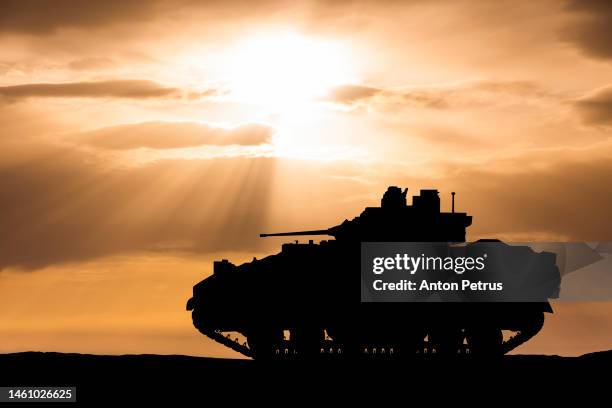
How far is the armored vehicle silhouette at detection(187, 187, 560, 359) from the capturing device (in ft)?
131

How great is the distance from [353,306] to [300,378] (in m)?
7.77

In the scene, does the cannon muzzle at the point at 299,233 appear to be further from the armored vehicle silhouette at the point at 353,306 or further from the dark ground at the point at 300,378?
the dark ground at the point at 300,378

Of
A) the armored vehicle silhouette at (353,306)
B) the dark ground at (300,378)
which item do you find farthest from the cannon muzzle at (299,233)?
the dark ground at (300,378)

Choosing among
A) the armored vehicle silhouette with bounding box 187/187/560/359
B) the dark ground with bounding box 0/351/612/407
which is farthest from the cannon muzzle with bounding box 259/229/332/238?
the dark ground with bounding box 0/351/612/407

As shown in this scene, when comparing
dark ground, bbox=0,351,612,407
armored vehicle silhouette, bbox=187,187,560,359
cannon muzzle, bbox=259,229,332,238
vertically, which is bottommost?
dark ground, bbox=0,351,612,407

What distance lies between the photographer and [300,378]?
3325cm

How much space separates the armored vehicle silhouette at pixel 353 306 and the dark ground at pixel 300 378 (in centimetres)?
100

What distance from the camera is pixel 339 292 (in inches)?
1629

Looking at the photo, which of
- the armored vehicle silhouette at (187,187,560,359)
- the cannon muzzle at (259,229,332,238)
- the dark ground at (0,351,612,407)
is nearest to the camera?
the dark ground at (0,351,612,407)

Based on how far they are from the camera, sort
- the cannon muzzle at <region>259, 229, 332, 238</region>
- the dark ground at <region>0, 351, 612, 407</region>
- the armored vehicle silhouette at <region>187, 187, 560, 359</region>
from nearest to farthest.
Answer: the dark ground at <region>0, 351, 612, 407</region> → the armored vehicle silhouette at <region>187, 187, 560, 359</region> → the cannon muzzle at <region>259, 229, 332, 238</region>

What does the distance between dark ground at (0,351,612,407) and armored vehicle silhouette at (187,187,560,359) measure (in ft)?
3.30

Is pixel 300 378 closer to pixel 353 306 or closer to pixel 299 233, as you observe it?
pixel 353 306

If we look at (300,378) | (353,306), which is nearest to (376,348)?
(353,306)

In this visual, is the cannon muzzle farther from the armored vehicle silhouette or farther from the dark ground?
the dark ground
